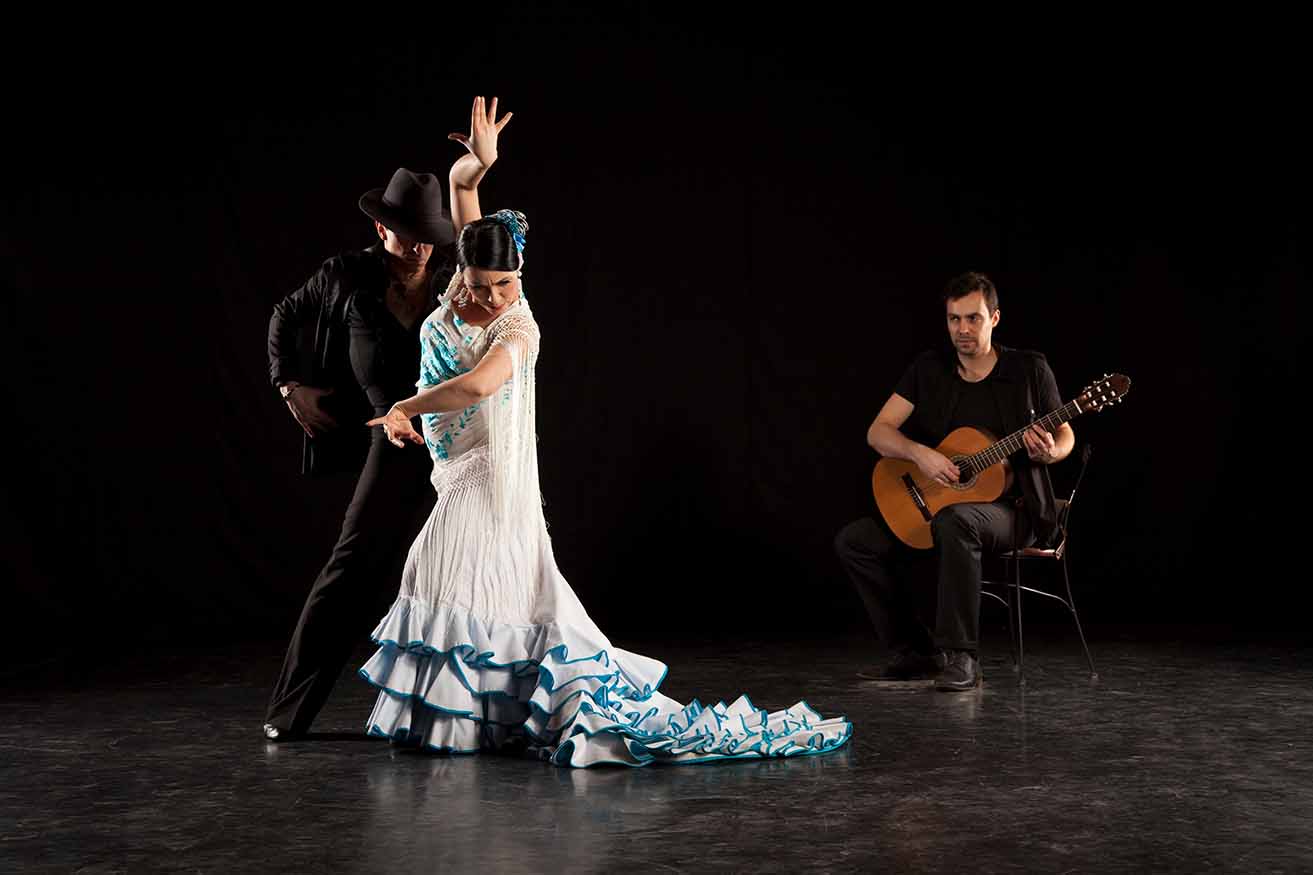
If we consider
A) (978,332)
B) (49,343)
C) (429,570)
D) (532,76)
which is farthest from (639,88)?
(429,570)

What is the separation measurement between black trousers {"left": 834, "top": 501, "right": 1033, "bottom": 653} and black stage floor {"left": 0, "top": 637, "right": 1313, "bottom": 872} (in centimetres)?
26

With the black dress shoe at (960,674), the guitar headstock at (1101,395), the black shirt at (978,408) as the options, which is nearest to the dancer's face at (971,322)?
the black shirt at (978,408)

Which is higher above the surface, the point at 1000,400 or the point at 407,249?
the point at 407,249

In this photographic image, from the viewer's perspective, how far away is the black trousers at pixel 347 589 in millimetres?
4141

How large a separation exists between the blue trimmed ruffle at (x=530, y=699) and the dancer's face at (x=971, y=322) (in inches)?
66.0

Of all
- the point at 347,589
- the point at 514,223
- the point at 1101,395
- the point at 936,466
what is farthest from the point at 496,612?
the point at 1101,395

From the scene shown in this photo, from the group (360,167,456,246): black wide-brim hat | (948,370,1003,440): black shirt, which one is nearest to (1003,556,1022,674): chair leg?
(948,370,1003,440): black shirt

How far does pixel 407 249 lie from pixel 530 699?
131 cm

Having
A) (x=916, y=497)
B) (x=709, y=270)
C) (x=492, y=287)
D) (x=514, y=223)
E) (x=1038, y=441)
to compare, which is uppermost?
(x=709, y=270)

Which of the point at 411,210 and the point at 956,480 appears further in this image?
the point at 956,480

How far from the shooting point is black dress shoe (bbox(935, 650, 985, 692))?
491 cm

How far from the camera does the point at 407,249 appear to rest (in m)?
4.32

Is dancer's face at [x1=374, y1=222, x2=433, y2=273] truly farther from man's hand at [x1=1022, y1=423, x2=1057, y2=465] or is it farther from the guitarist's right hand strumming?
man's hand at [x1=1022, y1=423, x2=1057, y2=465]

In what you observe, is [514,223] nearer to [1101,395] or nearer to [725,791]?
[725,791]
